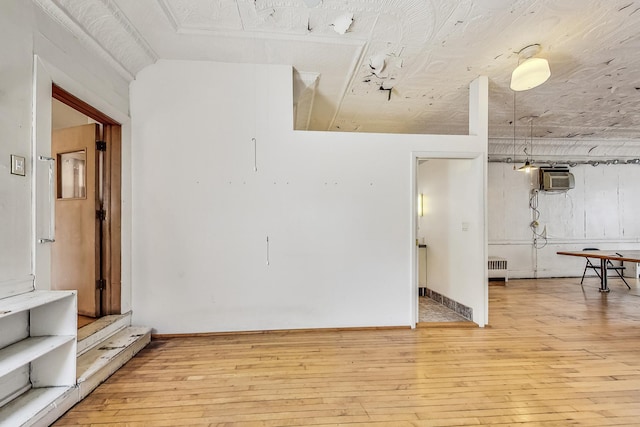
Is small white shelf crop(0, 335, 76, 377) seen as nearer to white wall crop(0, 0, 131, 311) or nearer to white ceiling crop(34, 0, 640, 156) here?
white wall crop(0, 0, 131, 311)

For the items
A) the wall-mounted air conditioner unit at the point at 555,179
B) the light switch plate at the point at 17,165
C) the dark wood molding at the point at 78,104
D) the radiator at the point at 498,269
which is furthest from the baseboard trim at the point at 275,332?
the wall-mounted air conditioner unit at the point at 555,179

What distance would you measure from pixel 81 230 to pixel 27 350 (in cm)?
158

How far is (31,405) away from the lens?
1833mm

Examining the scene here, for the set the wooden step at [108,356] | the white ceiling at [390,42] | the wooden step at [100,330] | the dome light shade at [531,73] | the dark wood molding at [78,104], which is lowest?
the wooden step at [108,356]

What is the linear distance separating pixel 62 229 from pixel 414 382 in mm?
3694

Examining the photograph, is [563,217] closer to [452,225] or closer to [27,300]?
[452,225]

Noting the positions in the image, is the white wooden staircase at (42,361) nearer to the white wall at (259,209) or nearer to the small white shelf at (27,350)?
the small white shelf at (27,350)

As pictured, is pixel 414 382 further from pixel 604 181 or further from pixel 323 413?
pixel 604 181

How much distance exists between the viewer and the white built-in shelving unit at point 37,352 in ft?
5.84

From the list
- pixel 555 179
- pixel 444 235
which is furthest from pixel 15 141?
pixel 555 179

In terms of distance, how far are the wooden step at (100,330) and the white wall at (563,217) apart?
6.77 m

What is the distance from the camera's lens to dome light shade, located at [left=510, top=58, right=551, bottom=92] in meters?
2.93

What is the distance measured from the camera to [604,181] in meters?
6.81

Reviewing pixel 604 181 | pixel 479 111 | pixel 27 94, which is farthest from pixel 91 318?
pixel 604 181
